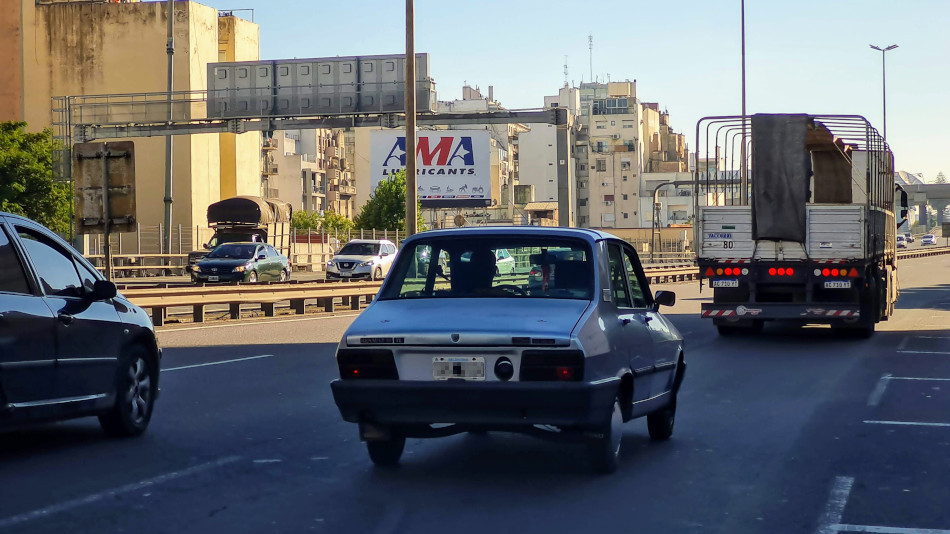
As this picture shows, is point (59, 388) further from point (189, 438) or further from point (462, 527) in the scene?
point (462, 527)

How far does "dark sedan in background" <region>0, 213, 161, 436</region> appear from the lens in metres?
7.98

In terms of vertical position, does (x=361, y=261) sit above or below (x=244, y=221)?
below

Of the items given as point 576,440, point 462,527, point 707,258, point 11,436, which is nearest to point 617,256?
point 576,440

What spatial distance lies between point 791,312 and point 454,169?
8345cm

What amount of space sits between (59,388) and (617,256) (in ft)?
12.0

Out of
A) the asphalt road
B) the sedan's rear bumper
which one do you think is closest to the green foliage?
the asphalt road

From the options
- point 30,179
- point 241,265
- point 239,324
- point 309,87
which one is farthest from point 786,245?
point 30,179

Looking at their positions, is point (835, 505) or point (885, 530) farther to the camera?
point (835, 505)

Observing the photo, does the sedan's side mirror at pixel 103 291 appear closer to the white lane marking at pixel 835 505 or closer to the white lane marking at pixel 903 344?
the white lane marking at pixel 835 505

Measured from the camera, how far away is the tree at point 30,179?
51.7 m

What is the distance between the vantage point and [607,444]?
24.6ft

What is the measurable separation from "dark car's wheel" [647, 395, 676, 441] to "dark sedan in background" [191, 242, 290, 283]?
29.1m

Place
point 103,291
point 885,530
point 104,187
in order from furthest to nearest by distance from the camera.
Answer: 1. point 104,187
2. point 103,291
3. point 885,530

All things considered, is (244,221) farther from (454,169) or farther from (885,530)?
(454,169)
